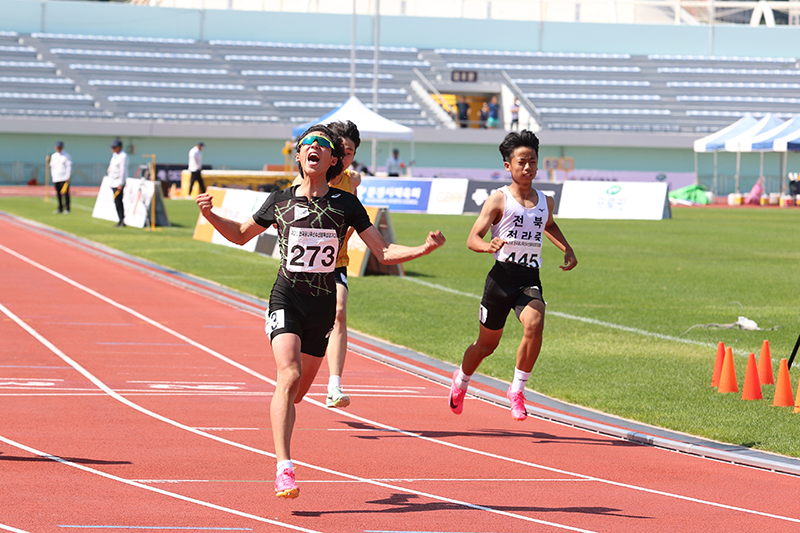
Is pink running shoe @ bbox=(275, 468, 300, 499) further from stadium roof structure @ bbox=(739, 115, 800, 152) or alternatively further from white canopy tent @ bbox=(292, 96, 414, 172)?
stadium roof structure @ bbox=(739, 115, 800, 152)

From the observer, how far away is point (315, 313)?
21.4ft

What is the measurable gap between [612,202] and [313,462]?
105 feet

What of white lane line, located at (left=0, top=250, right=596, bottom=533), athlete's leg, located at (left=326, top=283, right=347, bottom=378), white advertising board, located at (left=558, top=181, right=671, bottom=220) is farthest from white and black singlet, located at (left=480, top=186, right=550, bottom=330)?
white advertising board, located at (left=558, top=181, right=671, bottom=220)

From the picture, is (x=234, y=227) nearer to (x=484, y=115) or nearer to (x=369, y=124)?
(x=369, y=124)

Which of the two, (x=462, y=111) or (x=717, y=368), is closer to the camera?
(x=717, y=368)

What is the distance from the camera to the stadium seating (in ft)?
186

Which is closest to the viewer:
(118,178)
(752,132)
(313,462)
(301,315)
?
(301,315)

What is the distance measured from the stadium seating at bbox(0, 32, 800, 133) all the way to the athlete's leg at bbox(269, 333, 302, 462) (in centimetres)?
5093

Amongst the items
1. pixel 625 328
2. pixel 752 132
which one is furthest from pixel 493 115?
pixel 625 328

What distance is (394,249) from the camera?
6340 mm

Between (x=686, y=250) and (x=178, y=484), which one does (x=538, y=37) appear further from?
(x=178, y=484)

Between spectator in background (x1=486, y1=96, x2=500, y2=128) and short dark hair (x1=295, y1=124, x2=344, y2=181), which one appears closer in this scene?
short dark hair (x1=295, y1=124, x2=344, y2=181)

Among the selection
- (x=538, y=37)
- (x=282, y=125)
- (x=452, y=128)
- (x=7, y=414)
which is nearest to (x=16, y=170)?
(x=282, y=125)

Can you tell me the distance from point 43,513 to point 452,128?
176 feet
